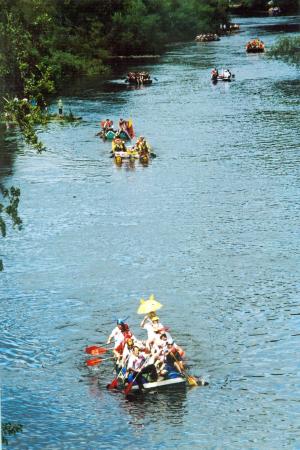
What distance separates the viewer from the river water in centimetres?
3531

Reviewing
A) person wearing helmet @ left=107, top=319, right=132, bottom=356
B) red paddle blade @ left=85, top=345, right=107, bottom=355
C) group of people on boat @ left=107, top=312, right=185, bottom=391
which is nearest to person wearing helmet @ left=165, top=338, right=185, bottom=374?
group of people on boat @ left=107, top=312, right=185, bottom=391

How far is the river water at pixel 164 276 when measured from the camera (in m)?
35.3

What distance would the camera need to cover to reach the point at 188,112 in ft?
331

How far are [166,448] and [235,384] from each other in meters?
5.63

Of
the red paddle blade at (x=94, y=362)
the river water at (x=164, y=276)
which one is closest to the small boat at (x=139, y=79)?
the river water at (x=164, y=276)

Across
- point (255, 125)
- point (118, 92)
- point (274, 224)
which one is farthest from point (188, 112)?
point (274, 224)

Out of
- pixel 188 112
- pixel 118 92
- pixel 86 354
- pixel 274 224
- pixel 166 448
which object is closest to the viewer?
pixel 166 448

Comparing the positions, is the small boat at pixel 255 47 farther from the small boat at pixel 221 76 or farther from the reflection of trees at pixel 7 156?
the reflection of trees at pixel 7 156

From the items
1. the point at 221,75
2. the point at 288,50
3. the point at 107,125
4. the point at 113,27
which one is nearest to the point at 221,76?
the point at 221,75

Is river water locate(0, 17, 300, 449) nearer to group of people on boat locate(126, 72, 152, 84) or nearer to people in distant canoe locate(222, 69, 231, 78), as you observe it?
people in distant canoe locate(222, 69, 231, 78)

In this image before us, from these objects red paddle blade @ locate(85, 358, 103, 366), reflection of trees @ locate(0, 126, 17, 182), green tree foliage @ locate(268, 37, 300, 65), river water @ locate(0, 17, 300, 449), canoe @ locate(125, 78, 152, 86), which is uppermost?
green tree foliage @ locate(268, 37, 300, 65)

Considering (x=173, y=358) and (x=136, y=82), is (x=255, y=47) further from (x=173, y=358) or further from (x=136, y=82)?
(x=173, y=358)

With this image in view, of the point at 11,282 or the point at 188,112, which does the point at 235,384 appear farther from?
the point at 188,112

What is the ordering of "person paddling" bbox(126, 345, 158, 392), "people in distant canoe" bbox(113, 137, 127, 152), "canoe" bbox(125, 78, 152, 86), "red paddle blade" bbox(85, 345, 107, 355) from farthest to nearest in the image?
"canoe" bbox(125, 78, 152, 86), "people in distant canoe" bbox(113, 137, 127, 152), "red paddle blade" bbox(85, 345, 107, 355), "person paddling" bbox(126, 345, 158, 392)
